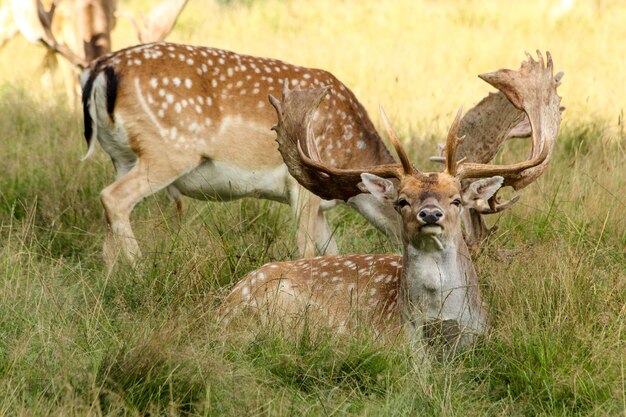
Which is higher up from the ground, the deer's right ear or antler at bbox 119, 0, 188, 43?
the deer's right ear

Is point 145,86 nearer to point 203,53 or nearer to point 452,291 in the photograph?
point 203,53

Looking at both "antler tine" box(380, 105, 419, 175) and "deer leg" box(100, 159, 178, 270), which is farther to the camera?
"deer leg" box(100, 159, 178, 270)

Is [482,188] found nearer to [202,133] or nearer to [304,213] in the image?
[304,213]

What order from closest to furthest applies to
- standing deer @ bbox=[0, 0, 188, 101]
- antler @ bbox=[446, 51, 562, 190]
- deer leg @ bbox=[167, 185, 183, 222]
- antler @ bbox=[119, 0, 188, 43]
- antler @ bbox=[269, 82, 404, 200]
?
1. antler @ bbox=[446, 51, 562, 190]
2. antler @ bbox=[269, 82, 404, 200]
3. deer leg @ bbox=[167, 185, 183, 222]
4. standing deer @ bbox=[0, 0, 188, 101]
5. antler @ bbox=[119, 0, 188, 43]

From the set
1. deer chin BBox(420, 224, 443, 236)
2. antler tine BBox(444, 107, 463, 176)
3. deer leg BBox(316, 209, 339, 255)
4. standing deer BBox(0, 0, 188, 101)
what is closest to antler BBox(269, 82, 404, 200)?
antler tine BBox(444, 107, 463, 176)

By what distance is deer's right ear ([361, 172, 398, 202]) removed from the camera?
5.00m

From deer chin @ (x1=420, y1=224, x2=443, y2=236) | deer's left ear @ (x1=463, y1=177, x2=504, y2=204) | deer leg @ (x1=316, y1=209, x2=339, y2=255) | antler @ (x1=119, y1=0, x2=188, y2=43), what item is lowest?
deer leg @ (x1=316, y1=209, x2=339, y2=255)

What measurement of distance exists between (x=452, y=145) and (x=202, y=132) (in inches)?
88.7

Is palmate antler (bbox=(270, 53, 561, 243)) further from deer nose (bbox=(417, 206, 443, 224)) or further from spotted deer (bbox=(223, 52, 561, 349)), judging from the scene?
deer nose (bbox=(417, 206, 443, 224))

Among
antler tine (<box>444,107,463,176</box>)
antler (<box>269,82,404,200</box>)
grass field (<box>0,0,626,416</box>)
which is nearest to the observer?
grass field (<box>0,0,626,416</box>)

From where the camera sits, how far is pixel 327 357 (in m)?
4.63

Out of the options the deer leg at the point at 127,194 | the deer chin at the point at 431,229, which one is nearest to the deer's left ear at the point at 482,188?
the deer chin at the point at 431,229

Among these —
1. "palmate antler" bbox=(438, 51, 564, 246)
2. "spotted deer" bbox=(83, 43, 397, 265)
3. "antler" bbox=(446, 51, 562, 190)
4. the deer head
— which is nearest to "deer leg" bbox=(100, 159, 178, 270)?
"spotted deer" bbox=(83, 43, 397, 265)

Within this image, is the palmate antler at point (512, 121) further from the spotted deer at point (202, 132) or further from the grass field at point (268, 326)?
the spotted deer at point (202, 132)
